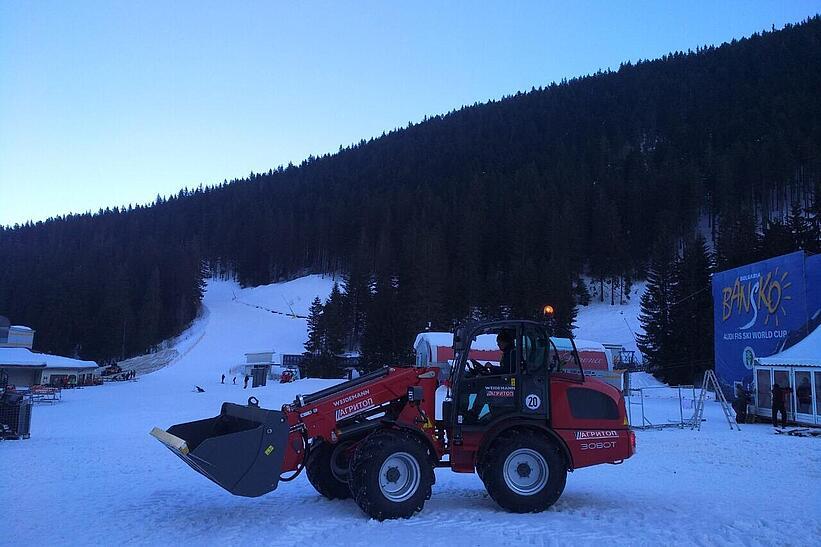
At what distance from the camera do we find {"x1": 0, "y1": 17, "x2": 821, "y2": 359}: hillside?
75.2 metres

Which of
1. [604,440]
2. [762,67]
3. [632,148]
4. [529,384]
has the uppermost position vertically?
[762,67]

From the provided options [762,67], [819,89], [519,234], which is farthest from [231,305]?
[762,67]

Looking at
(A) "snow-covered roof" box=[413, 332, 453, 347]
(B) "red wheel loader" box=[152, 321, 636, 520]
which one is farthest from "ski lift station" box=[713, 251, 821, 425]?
(B) "red wheel loader" box=[152, 321, 636, 520]

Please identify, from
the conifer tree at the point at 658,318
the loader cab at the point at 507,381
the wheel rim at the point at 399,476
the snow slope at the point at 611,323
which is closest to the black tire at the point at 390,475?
the wheel rim at the point at 399,476

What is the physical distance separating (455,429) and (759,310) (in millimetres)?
24912

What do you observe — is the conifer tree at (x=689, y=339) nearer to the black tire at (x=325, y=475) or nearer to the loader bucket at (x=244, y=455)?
the black tire at (x=325, y=475)

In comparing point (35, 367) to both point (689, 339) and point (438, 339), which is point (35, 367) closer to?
point (438, 339)

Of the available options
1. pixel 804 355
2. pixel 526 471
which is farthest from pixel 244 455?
pixel 804 355

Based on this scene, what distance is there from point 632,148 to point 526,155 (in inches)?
840

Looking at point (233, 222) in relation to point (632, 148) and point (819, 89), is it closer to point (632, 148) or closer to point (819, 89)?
point (632, 148)

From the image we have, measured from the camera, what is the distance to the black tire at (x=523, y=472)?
7750 millimetres

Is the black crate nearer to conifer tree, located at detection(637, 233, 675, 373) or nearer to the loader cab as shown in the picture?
the loader cab

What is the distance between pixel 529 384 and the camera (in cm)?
809

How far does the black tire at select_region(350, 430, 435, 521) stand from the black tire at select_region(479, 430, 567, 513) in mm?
859
